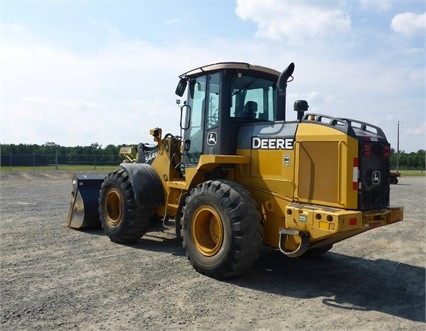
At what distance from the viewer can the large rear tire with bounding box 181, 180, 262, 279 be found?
19.1 ft

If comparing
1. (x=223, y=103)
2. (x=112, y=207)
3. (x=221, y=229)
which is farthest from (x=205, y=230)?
(x=112, y=207)

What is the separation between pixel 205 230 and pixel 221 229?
0.58 meters

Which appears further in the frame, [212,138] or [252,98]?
[252,98]

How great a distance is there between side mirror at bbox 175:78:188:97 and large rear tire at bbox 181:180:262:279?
2.15 meters

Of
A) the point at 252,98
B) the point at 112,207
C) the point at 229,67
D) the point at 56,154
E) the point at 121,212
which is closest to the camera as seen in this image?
the point at 229,67

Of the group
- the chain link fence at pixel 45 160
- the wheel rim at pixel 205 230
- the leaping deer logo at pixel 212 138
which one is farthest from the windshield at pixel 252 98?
the chain link fence at pixel 45 160

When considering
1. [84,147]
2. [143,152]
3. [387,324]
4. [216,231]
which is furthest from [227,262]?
[84,147]

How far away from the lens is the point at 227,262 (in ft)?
19.4

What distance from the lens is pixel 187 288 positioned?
225 inches

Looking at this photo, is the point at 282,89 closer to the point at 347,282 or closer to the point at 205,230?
the point at 205,230

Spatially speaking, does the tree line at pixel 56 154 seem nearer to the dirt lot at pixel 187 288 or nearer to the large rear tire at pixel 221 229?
the dirt lot at pixel 187 288

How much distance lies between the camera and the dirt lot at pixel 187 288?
4.69 metres

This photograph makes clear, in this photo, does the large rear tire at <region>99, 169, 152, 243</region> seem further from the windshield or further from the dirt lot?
the windshield

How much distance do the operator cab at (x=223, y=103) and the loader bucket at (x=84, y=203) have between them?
3004mm
